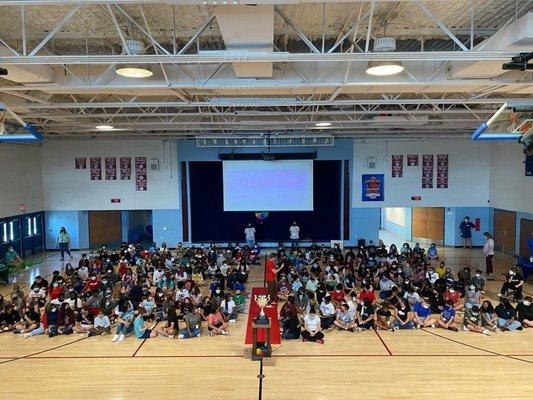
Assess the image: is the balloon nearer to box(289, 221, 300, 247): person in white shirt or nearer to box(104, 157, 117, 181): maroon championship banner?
box(289, 221, 300, 247): person in white shirt

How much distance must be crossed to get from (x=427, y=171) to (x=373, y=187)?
2787 millimetres

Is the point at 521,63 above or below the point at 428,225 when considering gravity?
above

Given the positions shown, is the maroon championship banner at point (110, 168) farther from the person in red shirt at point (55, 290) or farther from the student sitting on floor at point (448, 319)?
the student sitting on floor at point (448, 319)

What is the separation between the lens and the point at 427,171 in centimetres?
1961

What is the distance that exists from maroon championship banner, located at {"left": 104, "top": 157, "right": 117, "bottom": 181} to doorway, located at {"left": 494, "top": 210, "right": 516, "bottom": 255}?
19.0m

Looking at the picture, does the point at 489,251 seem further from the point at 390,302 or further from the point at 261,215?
the point at 261,215

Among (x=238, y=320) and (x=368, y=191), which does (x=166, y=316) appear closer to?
(x=238, y=320)

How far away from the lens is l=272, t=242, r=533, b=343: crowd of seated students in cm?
953

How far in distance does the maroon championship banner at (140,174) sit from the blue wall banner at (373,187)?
434 inches

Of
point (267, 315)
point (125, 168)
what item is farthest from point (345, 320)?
point (125, 168)

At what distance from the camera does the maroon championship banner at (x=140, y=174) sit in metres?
19.7

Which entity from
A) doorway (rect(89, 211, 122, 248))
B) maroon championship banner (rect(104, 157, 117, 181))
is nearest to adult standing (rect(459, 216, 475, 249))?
maroon championship banner (rect(104, 157, 117, 181))

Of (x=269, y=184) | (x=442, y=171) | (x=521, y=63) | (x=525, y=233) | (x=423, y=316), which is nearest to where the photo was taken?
(x=521, y=63)

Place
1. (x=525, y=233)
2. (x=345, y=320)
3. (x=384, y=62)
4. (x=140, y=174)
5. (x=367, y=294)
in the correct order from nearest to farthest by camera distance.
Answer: (x=384, y=62) < (x=345, y=320) < (x=367, y=294) < (x=525, y=233) < (x=140, y=174)
